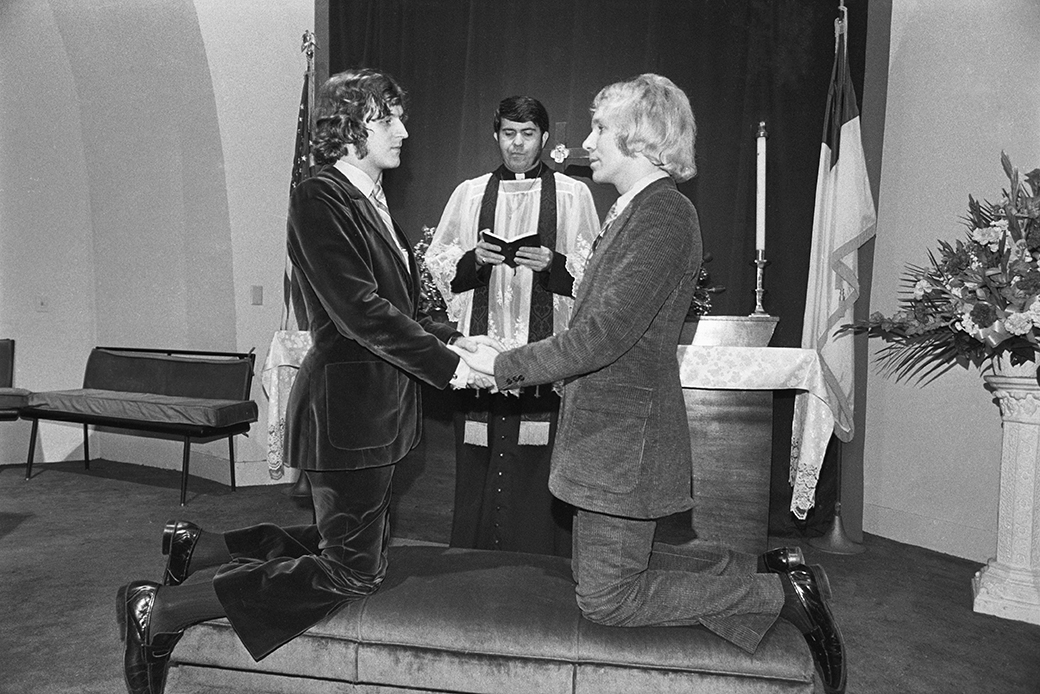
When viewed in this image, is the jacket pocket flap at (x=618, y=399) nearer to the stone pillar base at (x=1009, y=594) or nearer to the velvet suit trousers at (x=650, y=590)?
the velvet suit trousers at (x=650, y=590)

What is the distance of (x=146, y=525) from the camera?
4.20m

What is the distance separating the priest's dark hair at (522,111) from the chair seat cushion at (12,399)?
12.2 feet

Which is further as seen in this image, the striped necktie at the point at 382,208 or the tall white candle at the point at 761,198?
the tall white candle at the point at 761,198

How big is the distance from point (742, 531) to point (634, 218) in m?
1.86

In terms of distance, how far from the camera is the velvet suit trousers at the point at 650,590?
195 centimetres

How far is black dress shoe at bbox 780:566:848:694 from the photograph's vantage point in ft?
6.79

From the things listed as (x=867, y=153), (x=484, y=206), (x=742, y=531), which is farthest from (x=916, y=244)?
(x=484, y=206)

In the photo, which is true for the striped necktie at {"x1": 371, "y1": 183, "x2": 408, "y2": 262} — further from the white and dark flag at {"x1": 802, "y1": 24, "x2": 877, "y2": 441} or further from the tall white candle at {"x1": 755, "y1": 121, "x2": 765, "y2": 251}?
the white and dark flag at {"x1": 802, "y1": 24, "x2": 877, "y2": 441}

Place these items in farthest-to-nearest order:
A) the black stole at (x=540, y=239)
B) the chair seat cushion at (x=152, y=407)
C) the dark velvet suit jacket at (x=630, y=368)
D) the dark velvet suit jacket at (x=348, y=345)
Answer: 1. the chair seat cushion at (x=152, y=407)
2. the black stole at (x=540, y=239)
3. the dark velvet suit jacket at (x=348, y=345)
4. the dark velvet suit jacket at (x=630, y=368)

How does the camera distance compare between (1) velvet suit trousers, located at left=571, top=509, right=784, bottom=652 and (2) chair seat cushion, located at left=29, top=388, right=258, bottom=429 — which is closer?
(1) velvet suit trousers, located at left=571, top=509, right=784, bottom=652

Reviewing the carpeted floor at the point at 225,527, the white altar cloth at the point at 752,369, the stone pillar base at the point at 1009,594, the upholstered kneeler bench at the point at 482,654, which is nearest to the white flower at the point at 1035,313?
the white altar cloth at the point at 752,369

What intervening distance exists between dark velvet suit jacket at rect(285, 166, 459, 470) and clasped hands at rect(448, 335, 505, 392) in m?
0.08

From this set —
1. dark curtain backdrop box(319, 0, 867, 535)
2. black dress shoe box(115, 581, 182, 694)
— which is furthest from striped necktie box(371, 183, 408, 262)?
dark curtain backdrop box(319, 0, 867, 535)

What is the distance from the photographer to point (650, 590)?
2008mm
